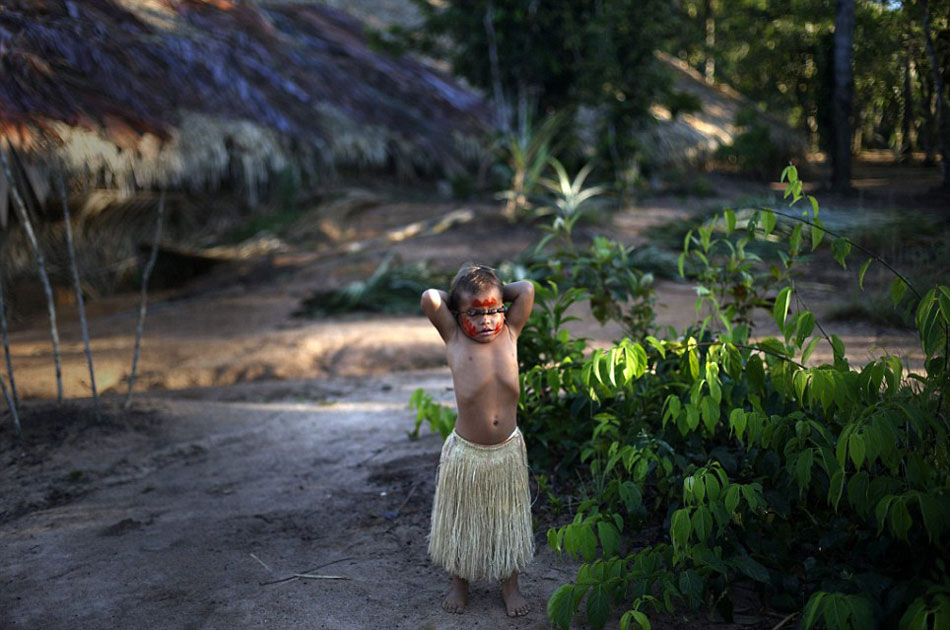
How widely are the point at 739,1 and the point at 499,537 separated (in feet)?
60.6

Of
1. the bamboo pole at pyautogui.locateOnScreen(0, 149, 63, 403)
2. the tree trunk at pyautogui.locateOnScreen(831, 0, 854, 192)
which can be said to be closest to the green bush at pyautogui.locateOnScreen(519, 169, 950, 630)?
the bamboo pole at pyautogui.locateOnScreen(0, 149, 63, 403)

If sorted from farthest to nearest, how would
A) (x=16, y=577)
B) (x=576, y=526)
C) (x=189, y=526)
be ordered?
(x=189, y=526) < (x=16, y=577) < (x=576, y=526)

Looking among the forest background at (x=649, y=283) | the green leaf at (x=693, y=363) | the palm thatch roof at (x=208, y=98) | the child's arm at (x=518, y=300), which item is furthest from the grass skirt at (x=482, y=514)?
the palm thatch roof at (x=208, y=98)

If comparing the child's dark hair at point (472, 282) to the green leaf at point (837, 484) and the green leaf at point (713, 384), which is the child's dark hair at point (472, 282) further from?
the green leaf at point (837, 484)

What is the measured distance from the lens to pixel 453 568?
232 centimetres

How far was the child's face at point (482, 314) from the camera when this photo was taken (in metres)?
2.29

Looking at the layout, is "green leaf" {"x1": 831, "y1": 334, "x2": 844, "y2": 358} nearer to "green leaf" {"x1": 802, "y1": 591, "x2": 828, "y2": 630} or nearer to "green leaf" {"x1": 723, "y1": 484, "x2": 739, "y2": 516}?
"green leaf" {"x1": 723, "y1": 484, "x2": 739, "y2": 516}

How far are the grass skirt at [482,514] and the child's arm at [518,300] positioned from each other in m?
0.38

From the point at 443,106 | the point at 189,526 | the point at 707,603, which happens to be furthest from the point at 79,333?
the point at 443,106

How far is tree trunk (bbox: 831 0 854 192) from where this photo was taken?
4.85m

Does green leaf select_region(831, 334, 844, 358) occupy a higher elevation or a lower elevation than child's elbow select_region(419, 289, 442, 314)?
lower

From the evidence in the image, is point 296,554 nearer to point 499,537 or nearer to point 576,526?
point 499,537

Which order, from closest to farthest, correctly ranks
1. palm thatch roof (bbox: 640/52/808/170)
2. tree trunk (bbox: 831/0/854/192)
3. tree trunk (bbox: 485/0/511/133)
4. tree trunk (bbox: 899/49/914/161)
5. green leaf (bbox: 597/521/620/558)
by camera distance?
green leaf (bbox: 597/521/620/558) → tree trunk (bbox: 899/49/914/161) → tree trunk (bbox: 831/0/854/192) → tree trunk (bbox: 485/0/511/133) → palm thatch roof (bbox: 640/52/808/170)

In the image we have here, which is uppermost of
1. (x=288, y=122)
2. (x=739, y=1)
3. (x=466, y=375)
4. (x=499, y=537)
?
(x=739, y=1)
